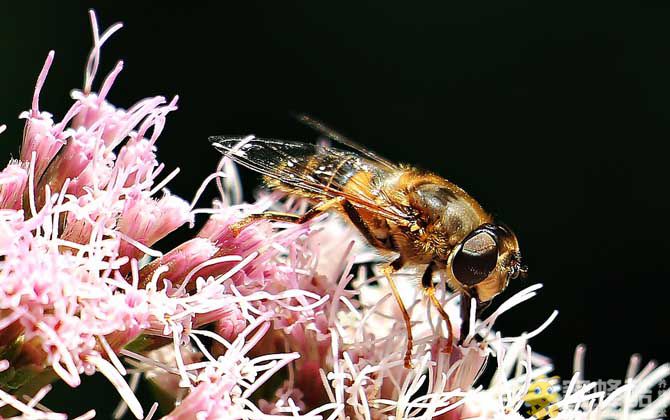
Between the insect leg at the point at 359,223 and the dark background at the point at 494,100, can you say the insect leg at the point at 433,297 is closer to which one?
the insect leg at the point at 359,223

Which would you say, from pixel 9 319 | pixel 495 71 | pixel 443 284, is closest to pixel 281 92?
pixel 495 71

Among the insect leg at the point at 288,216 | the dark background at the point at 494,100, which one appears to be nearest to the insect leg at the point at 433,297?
the insect leg at the point at 288,216

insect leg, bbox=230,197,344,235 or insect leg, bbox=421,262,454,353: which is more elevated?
insect leg, bbox=230,197,344,235

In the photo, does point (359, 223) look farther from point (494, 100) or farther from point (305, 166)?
point (494, 100)

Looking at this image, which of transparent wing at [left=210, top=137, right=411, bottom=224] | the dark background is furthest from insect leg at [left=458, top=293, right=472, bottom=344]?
the dark background

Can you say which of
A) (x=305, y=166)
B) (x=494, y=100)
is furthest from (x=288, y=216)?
(x=494, y=100)

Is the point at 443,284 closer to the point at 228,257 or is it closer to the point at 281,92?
the point at 228,257

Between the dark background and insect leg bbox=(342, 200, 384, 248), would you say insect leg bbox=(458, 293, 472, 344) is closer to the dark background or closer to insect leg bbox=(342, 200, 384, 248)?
insect leg bbox=(342, 200, 384, 248)
